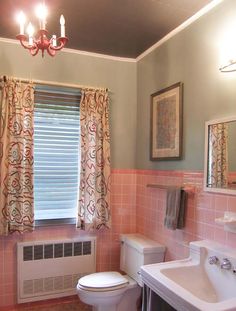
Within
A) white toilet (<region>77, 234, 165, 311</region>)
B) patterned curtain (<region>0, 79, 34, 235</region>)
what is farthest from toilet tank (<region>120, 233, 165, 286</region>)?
patterned curtain (<region>0, 79, 34, 235</region>)

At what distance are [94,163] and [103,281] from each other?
1.07 meters

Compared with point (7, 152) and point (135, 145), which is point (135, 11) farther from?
point (7, 152)

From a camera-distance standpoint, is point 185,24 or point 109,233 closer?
point 185,24

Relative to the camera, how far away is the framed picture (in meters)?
2.46

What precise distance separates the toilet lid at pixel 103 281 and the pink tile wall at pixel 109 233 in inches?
18.0

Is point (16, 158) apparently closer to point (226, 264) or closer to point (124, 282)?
point (124, 282)

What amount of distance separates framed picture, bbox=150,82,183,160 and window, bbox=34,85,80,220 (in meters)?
0.77

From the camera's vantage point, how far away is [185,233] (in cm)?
233

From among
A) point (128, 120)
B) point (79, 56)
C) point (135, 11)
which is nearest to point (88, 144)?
point (128, 120)

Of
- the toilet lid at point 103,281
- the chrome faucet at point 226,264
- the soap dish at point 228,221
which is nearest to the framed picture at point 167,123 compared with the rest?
the soap dish at point 228,221

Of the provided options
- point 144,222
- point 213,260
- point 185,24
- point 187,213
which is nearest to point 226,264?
point 213,260

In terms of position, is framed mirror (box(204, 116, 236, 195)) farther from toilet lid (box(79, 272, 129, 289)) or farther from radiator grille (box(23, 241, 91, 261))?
radiator grille (box(23, 241, 91, 261))

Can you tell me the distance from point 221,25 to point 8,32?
1.76 metres

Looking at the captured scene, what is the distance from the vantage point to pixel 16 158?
2639 millimetres
